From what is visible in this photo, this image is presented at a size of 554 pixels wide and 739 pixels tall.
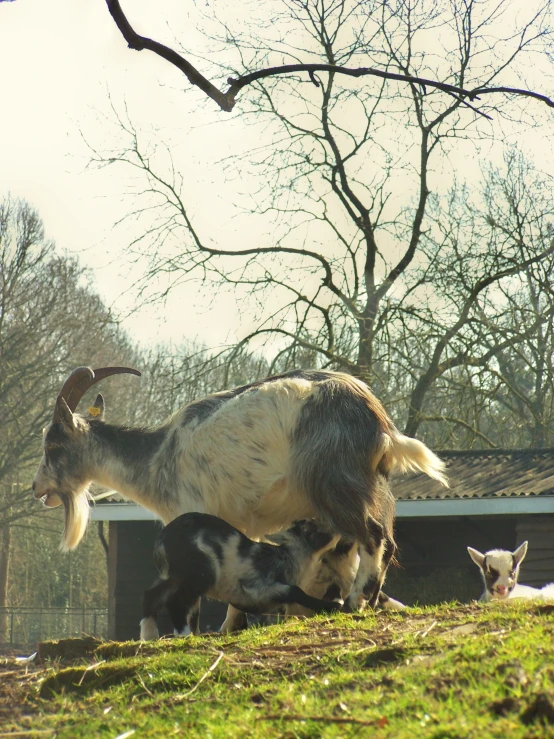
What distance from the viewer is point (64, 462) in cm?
896

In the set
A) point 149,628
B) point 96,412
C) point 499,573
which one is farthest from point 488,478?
point 149,628

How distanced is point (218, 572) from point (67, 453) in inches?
101

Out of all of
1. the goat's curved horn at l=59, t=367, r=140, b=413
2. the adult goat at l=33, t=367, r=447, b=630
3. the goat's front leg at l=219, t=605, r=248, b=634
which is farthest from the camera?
the goat's curved horn at l=59, t=367, r=140, b=413

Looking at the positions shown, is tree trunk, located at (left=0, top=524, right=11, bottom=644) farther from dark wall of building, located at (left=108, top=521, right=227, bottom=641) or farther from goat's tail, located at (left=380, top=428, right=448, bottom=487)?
goat's tail, located at (left=380, top=428, right=448, bottom=487)

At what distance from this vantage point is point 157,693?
452cm

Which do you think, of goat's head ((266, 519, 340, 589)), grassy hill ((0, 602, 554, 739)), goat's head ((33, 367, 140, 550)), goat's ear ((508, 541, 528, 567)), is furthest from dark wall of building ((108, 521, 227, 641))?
grassy hill ((0, 602, 554, 739))

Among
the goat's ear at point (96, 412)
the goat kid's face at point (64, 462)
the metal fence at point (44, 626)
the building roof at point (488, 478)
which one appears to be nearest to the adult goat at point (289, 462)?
the goat kid's face at point (64, 462)

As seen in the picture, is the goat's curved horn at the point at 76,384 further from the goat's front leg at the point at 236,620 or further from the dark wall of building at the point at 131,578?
the dark wall of building at the point at 131,578

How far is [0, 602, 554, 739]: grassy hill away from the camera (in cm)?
347

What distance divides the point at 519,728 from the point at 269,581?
3.88 meters

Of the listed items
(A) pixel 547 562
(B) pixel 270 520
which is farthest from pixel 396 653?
(A) pixel 547 562

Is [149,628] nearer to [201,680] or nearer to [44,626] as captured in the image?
[201,680]

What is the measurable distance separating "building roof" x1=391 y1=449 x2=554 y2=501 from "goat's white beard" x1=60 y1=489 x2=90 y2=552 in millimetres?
5134

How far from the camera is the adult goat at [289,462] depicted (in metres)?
7.20
